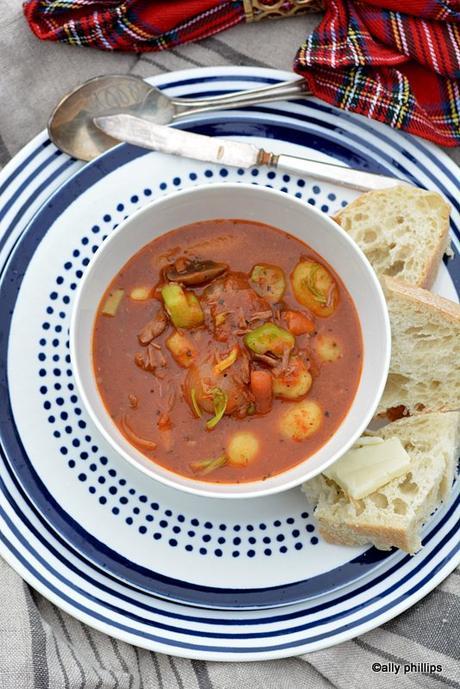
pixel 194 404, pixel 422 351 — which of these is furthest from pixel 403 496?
pixel 194 404

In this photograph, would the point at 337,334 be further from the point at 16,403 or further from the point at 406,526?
the point at 16,403

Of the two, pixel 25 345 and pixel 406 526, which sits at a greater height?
pixel 25 345

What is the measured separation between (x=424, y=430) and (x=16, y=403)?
1.62 m

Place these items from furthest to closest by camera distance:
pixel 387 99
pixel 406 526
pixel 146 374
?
1. pixel 387 99
2. pixel 406 526
3. pixel 146 374

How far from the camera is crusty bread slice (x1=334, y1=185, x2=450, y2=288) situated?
313 cm

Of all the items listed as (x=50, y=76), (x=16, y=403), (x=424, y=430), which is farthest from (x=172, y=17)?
(x=424, y=430)

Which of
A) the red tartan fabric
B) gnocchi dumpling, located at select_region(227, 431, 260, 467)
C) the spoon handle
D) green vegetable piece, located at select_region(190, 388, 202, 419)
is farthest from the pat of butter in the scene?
the spoon handle

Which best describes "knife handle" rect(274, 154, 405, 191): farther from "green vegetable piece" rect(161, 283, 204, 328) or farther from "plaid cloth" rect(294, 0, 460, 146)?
"green vegetable piece" rect(161, 283, 204, 328)

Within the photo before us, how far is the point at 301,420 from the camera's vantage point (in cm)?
283

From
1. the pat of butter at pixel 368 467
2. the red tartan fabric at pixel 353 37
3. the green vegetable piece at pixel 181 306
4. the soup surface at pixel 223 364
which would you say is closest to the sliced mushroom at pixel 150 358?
the soup surface at pixel 223 364

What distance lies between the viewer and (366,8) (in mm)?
Answer: 3271

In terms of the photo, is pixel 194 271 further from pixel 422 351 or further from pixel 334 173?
pixel 422 351

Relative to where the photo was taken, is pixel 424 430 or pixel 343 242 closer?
pixel 343 242

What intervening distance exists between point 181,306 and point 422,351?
1.02 meters
